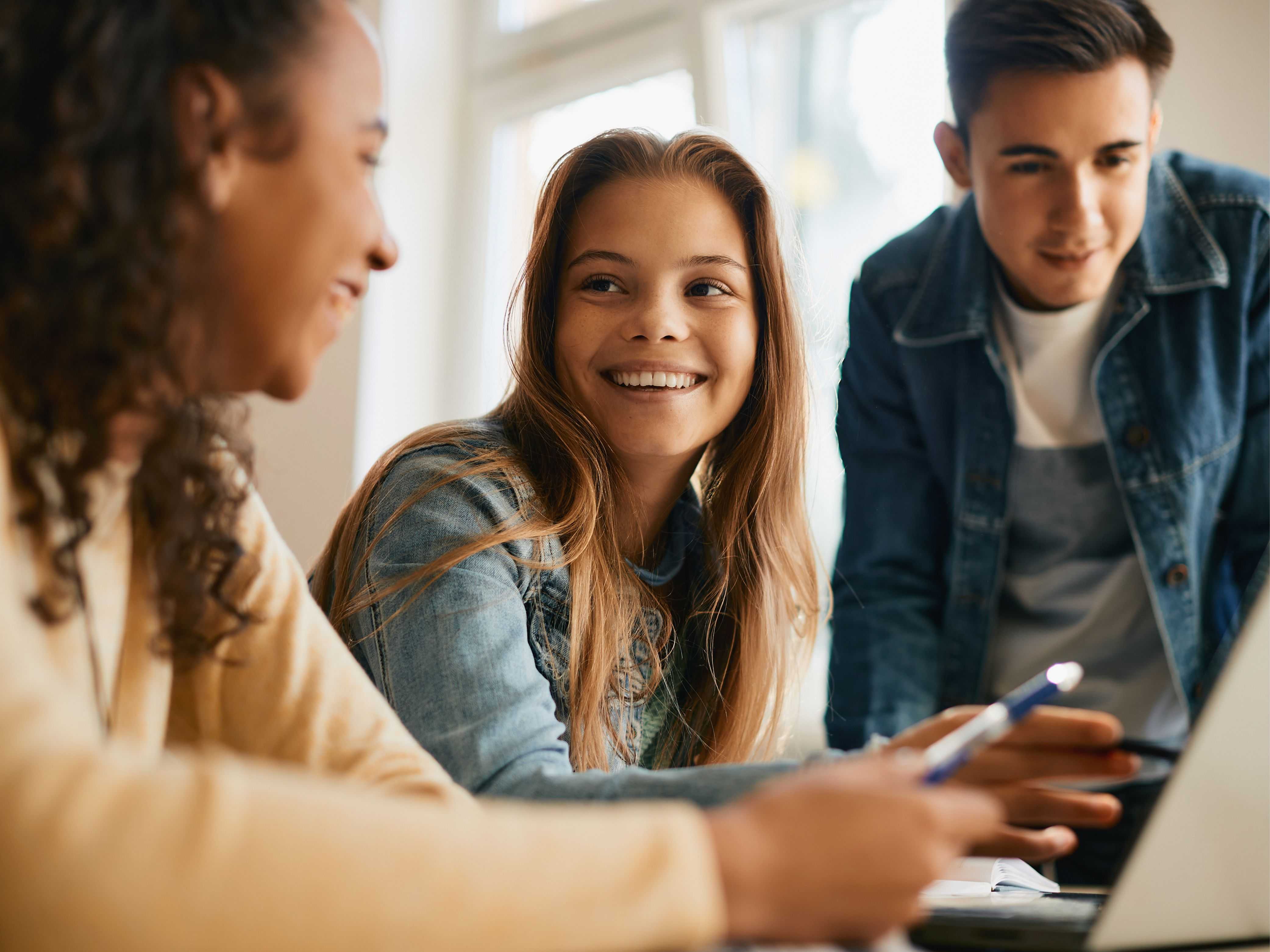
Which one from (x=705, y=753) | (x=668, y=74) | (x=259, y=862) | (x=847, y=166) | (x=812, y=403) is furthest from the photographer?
(x=668, y=74)

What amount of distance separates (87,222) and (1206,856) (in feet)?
2.14

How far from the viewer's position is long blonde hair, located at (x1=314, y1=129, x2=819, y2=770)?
111 centimetres

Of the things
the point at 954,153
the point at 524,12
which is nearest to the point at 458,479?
the point at 954,153

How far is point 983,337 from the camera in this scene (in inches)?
64.3

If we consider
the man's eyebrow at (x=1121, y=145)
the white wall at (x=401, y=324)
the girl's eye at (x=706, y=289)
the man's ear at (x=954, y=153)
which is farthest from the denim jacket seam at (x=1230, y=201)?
the white wall at (x=401, y=324)

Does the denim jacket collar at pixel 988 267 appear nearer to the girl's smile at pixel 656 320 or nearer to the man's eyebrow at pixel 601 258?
the girl's smile at pixel 656 320

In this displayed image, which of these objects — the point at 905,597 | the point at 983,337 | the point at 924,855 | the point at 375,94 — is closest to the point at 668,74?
the point at 983,337

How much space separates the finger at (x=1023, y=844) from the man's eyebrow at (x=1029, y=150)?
95 centimetres

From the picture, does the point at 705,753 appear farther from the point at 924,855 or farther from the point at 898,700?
the point at 924,855

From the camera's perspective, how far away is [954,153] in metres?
1.67

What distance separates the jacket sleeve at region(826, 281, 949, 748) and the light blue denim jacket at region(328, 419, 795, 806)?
0.54 metres

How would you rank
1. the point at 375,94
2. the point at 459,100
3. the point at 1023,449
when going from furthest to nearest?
the point at 459,100, the point at 1023,449, the point at 375,94

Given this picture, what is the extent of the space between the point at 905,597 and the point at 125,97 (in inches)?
51.6

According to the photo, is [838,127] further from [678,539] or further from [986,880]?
[986,880]
